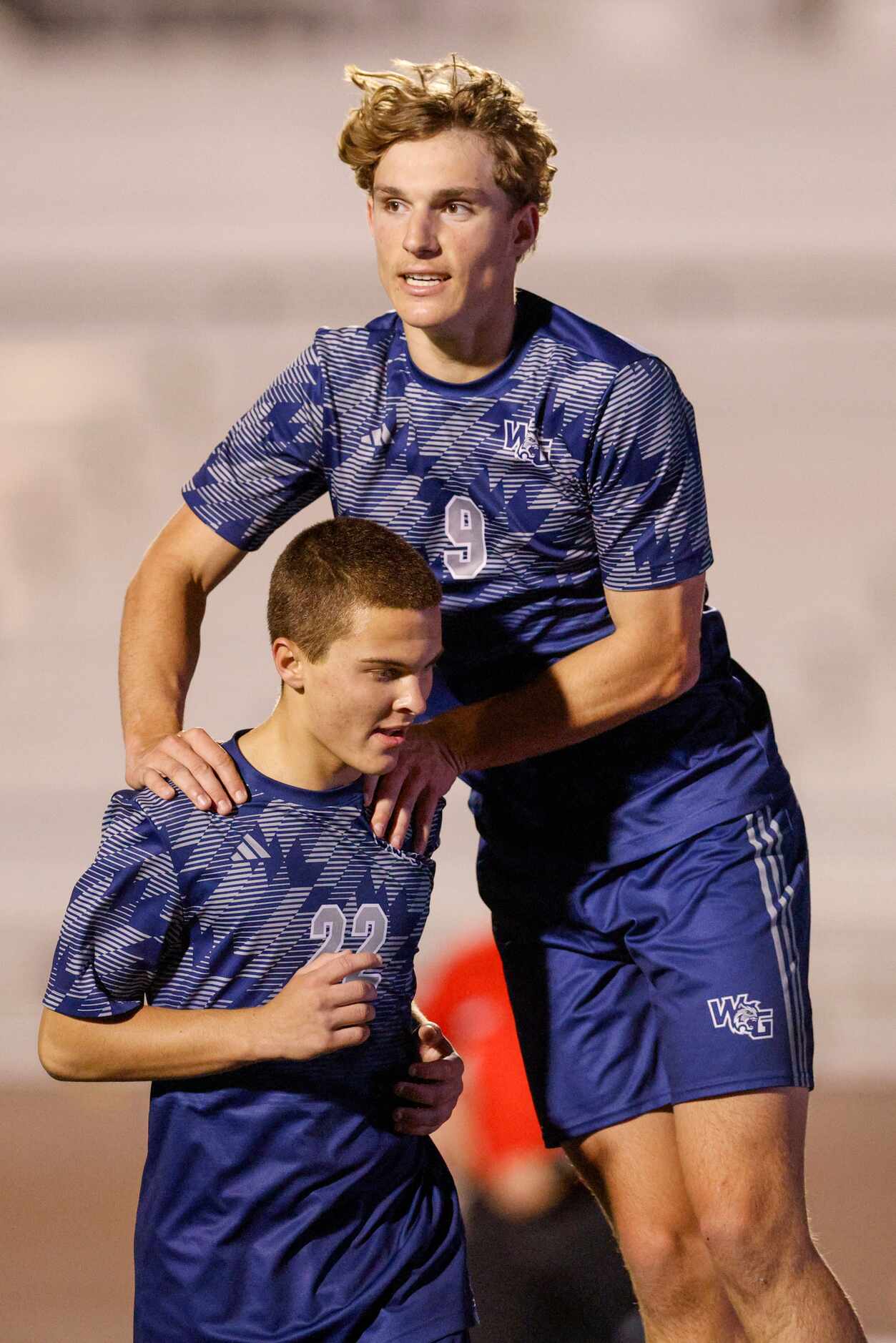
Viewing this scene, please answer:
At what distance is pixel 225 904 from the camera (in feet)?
5.28

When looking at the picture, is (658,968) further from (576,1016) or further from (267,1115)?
(267,1115)

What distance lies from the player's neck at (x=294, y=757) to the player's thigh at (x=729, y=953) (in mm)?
546

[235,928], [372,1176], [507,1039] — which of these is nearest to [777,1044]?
[372,1176]

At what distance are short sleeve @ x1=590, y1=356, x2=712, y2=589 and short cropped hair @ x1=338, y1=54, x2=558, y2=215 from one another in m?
0.27

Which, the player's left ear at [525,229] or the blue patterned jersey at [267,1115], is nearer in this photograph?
the blue patterned jersey at [267,1115]

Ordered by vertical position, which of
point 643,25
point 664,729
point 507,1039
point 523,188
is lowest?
point 507,1039

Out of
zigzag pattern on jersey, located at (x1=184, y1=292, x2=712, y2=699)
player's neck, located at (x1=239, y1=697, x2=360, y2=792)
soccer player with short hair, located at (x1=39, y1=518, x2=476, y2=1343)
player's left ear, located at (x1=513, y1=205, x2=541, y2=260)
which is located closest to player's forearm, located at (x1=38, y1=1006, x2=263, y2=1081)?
soccer player with short hair, located at (x1=39, y1=518, x2=476, y2=1343)

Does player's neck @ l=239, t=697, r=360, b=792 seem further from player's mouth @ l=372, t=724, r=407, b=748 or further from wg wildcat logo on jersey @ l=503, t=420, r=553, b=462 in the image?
wg wildcat logo on jersey @ l=503, t=420, r=553, b=462

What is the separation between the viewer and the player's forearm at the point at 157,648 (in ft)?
6.23

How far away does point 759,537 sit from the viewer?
5375 millimetres

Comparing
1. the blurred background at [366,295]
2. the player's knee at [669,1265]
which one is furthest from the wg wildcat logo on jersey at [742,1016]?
the blurred background at [366,295]

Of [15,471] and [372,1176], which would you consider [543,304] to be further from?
[15,471]

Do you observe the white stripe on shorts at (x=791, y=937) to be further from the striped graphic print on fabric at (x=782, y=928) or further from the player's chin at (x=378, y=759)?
the player's chin at (x=378, y=759)

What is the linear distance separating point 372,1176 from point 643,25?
15.0 ft
